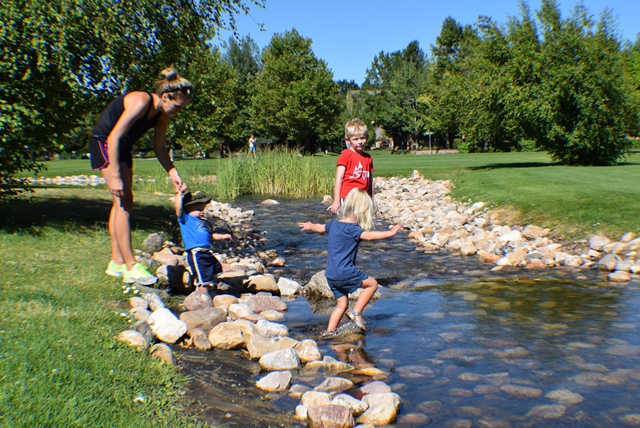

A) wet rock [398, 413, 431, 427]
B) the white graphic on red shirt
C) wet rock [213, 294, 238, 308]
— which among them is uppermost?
the white graphic on red shirt

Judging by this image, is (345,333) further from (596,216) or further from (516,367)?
(596,216)

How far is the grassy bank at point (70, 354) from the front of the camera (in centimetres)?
316

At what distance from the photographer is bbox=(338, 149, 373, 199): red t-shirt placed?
6844 mm

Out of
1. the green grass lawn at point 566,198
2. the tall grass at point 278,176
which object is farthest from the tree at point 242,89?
the green grass lawn at point 566,198

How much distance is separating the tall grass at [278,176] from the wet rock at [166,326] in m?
15.6

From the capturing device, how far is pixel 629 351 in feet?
16.6

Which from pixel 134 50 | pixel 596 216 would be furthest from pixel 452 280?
pixel 134 50

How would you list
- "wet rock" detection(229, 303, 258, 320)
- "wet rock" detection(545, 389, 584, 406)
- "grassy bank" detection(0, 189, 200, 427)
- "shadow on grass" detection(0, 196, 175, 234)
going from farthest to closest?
"shadow on grass" detection(0, 196, 175, 234) → "wet rock" detection(229, 303, 258, 320) → "wet rock" detection(545, 389, 584, 406) → "grassy bank" detection(0, 189, 200, 427)

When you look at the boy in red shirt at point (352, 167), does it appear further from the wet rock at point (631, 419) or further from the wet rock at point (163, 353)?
the wet rock at point (631, 419)

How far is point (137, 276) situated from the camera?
5.75 metres

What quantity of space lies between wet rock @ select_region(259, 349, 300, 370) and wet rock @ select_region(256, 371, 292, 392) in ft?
1.01

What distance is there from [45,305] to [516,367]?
3890mm

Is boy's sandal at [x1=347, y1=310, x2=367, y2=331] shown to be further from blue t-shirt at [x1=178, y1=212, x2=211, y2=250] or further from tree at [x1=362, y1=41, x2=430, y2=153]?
tree at [x1=362, y1=41, x2=430, y2=153]

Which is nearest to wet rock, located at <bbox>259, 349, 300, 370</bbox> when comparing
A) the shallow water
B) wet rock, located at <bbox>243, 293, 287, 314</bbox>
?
the shallow water
